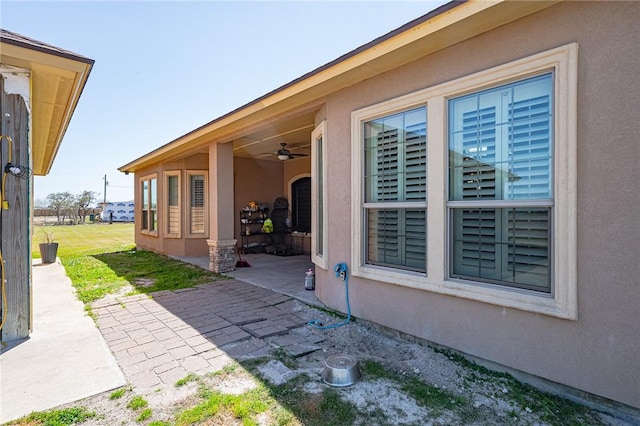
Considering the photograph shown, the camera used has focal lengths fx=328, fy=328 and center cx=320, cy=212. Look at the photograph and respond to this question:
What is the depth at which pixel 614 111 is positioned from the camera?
2320 mm

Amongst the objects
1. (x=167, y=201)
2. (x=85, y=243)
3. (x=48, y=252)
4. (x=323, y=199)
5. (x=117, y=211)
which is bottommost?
(x=85, y=243)

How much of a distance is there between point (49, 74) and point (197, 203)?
658cm

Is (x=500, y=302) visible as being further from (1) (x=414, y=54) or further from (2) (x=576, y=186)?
(1) (x=414, y=54)

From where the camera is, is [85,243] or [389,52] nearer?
[389,52]

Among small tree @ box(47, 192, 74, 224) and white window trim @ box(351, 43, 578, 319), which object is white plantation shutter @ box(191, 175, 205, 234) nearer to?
white window trim @ box(351, 43, 578, 319)

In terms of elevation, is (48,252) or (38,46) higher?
(38,46)

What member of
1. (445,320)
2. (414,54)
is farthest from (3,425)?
(414,54)

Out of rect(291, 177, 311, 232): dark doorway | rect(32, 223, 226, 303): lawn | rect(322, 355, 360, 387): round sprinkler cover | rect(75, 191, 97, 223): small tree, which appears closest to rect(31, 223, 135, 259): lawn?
rect(32, 223, 226, 303): lawn

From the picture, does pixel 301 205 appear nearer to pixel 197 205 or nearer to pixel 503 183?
pixel 197 205

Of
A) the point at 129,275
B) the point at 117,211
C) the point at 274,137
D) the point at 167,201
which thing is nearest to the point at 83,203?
the point at 117,211

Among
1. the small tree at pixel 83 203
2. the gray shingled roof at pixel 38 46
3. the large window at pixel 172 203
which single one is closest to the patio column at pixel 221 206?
the large window at pixel 172 203

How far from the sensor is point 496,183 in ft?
9.86

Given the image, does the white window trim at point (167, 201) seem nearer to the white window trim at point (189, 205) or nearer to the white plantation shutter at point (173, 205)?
the white plantation shutter at point (173, 205)

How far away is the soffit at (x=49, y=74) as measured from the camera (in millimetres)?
3334
